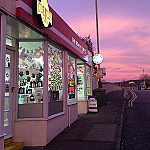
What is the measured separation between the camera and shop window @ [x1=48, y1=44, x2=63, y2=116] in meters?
7.42

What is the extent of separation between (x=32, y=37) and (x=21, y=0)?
1594mm

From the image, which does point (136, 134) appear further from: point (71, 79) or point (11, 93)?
point (11, 93)

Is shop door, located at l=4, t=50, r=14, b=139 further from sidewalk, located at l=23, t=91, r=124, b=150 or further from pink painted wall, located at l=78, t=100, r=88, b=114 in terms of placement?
pink painted wall, located at l=78, t=100, r=88, b=114

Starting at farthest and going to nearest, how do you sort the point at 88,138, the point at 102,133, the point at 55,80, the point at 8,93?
the point at 55,80 → the point at 102,133 → the point at 88,138 → the point at 8,93

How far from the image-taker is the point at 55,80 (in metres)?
8.06

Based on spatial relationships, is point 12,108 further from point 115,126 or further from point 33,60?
point 115,126

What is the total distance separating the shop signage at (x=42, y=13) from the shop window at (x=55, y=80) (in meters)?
1.24

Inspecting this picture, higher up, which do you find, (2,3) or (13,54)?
(2,3)

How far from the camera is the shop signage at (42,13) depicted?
5.67 metres

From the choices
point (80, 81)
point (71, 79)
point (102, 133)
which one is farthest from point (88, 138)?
point (80, 81)

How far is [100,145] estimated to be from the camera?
6.37 meters

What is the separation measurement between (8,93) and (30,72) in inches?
44.3

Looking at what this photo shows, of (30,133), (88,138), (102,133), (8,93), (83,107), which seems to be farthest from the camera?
(83,107)

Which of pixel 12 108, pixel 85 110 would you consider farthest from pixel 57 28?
pixel 85 110
